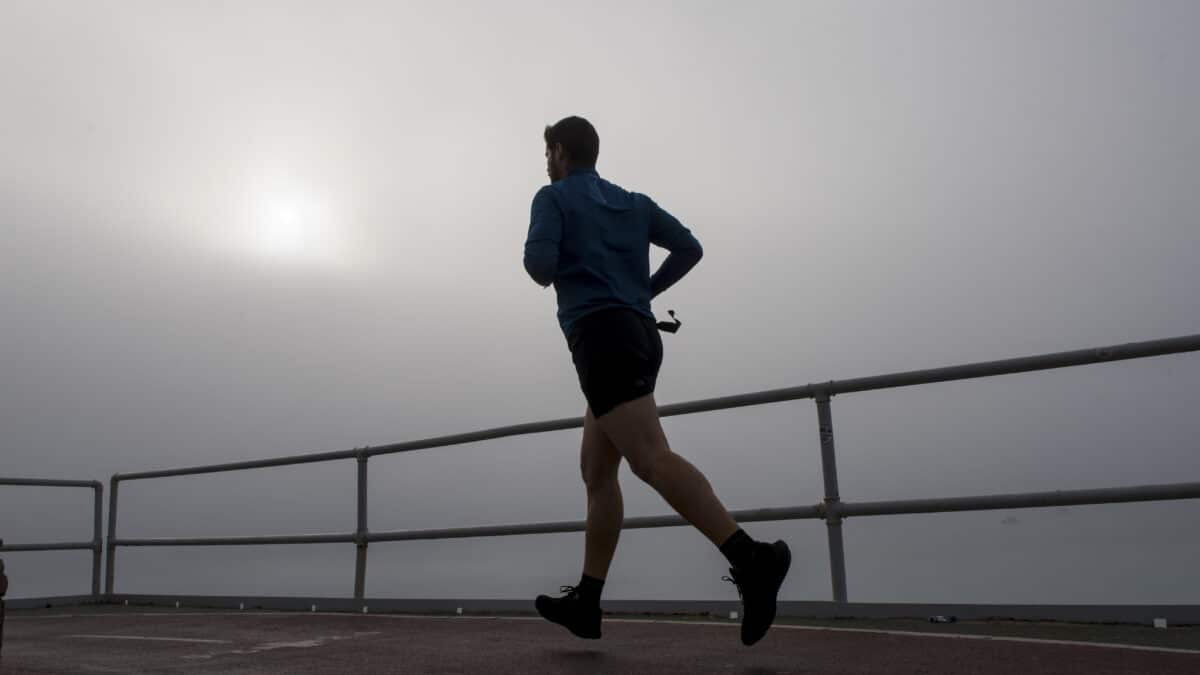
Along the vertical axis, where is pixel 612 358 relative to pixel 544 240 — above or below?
below

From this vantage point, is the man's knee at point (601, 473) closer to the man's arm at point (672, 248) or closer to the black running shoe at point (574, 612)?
the black running shoe at point (574, 612)

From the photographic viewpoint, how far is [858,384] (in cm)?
484

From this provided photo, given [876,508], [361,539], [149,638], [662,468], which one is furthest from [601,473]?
[361,539]

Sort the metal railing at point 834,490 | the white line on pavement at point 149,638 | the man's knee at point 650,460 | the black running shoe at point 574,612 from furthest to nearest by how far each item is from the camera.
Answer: the white line on pavement at point 149,638
the metal railing at point 834,490
the black running shoe at point 574,612
the man's knee at point 650,460

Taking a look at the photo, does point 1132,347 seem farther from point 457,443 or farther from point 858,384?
point 457,443

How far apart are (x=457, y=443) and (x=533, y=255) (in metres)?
3.48

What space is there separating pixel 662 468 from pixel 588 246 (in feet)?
2.51

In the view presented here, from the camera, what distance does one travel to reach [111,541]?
8.87 metres

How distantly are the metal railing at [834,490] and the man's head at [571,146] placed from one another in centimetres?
160

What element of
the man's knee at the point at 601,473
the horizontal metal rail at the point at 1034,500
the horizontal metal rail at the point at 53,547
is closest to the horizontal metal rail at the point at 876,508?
the horizontal metal rail at the point at 1034,500

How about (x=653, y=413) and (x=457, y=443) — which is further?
(x=457, y=443)

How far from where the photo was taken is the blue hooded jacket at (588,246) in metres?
3.44

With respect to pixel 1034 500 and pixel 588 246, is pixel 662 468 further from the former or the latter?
pixel 1034 500

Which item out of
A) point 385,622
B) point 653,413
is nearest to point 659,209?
point 653,413
